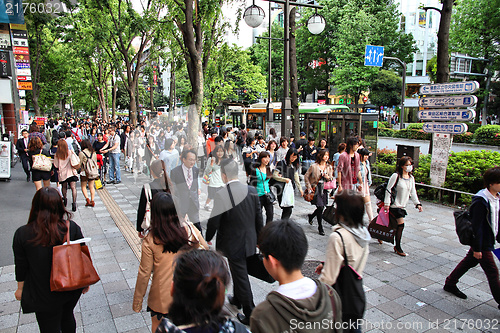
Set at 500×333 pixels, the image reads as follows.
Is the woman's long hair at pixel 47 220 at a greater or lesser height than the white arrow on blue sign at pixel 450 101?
lesser

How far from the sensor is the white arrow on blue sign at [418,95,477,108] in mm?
8883

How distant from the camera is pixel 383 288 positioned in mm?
4645

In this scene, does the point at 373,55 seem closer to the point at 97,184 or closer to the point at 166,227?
the point at 97,184

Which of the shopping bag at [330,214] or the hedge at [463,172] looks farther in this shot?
the hedge at [463,172]

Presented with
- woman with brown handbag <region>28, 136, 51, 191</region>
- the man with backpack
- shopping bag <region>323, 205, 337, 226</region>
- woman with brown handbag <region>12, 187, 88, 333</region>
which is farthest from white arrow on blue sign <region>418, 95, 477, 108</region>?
woman with brown handbag <region>28, 136, 51, 191</region>

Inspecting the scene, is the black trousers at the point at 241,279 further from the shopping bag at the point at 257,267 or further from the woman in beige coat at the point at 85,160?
the woman in beige coat at the point at 85,160

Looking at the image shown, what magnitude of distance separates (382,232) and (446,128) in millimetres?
5294

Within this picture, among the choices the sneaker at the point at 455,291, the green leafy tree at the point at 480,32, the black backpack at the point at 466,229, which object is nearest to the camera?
the black backpack at the point at 466,229

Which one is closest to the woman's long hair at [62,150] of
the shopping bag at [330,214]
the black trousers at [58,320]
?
the black trousers at [58,320]

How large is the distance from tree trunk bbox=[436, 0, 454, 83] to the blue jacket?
714cm

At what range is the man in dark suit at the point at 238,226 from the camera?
3578 millimetres

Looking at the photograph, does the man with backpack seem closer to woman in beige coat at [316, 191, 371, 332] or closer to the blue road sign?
woman in beige coat at [316, 191, 371, 332]

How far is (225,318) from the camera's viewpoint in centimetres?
162

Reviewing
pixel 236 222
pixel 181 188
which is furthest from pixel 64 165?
pixel 236 222
